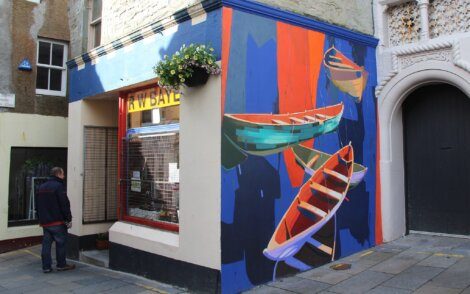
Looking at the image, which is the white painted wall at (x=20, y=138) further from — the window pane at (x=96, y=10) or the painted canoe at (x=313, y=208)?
the painted canoe at (x=313, y=208)

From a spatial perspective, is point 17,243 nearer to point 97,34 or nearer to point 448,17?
point 97,34

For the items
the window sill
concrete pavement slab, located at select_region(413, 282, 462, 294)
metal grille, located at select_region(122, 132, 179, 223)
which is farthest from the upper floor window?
concrete pavement slab, located at select_region(413, 282, 462, 294)

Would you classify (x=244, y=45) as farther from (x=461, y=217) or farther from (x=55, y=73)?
Answer: (x=55, y=73)

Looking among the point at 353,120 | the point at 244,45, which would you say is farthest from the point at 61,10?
the point at 353,120

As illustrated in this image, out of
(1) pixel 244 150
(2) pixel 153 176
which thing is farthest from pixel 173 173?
(1) pixel 244 150

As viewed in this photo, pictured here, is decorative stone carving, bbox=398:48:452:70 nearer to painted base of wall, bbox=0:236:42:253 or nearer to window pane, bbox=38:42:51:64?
window pane, bbox=38:42:51:64

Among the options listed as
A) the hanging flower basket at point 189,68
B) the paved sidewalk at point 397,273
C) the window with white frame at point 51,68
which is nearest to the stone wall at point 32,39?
the window with white frame at point 51,68

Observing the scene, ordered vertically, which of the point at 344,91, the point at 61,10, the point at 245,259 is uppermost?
the point at 61,10

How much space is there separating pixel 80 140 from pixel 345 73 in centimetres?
537

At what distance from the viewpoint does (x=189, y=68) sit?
562 cm

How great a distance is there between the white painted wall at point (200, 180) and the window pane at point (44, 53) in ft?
21.7

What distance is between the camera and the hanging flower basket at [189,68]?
18.2 ft

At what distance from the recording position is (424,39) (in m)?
7.61

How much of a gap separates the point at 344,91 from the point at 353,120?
0.56 metres
